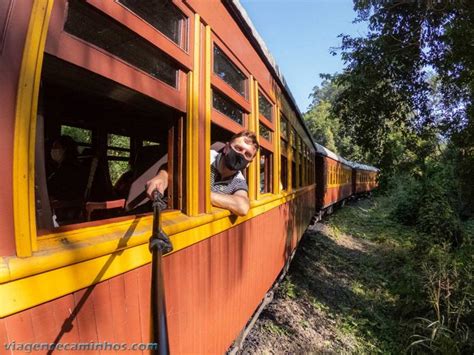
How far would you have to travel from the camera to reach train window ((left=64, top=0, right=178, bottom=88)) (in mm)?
1414

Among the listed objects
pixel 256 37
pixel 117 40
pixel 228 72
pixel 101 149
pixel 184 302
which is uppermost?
pixel 256 37

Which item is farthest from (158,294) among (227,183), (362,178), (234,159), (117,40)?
(362,178)

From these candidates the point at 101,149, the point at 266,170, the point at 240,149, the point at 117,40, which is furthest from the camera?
the point at 266,170

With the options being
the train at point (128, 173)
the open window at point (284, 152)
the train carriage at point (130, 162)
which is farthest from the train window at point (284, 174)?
the train carriage at point (130, 162)

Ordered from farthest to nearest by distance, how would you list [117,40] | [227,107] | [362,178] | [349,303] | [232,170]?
1. [362,178]
2. [349,303]
3. [227,107]
4. [232,170]
5. [117,40]

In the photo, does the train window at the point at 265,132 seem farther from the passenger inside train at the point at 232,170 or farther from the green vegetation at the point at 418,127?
the green vegetation at the point at 418,127

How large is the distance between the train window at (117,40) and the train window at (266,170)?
2.44 m

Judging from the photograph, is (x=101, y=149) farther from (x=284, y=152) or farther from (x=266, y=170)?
(x=284, y=152)

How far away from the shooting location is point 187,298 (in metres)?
2.26

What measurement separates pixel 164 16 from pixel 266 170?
2730mm

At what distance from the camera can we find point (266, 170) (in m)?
4.56

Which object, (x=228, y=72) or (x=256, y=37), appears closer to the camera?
(x=228, y=72)

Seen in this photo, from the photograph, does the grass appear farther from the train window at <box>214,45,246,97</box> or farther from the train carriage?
the train window at <box>214,45,246,97</box>

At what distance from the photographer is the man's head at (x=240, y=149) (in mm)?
2643
